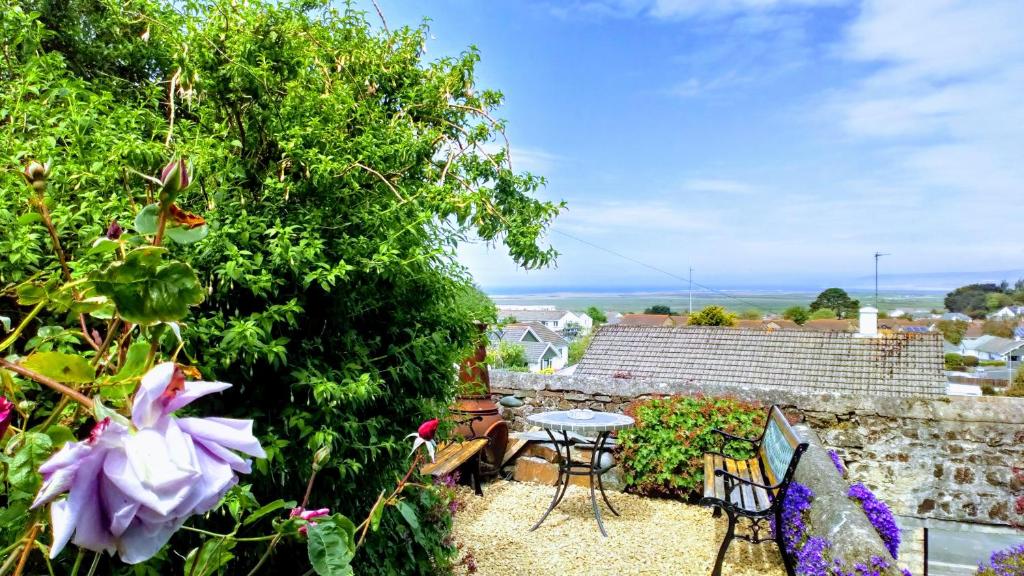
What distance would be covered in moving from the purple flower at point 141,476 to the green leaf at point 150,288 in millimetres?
101

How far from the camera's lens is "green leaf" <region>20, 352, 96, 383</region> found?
0.55 m

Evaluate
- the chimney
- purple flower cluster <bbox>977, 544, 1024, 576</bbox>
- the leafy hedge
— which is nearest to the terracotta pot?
the leafy hedge

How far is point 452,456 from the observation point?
4094 millimetres

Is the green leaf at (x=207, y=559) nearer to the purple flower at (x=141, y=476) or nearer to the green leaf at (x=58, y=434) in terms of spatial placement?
the green leaf at (x=58, y=434)

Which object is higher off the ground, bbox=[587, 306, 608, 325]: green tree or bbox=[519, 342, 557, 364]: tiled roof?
bbox=[587, 306, 608, 325]: green tree

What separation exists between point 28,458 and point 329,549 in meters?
0.38

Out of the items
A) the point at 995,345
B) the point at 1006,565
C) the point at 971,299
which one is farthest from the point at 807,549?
the point at 971,299

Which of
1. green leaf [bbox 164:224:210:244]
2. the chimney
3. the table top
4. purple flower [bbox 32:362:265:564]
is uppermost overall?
green leaf [bbox 164:224:210:244]

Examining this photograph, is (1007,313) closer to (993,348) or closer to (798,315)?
(993,348)

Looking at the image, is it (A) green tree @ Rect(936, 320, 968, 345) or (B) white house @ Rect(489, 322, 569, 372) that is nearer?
(B) white house @ Rect(489, 322, 569, 372)

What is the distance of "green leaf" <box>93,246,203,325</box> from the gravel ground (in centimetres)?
327

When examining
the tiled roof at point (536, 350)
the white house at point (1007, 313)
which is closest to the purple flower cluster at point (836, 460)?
the tiled roof at point (536, 350)

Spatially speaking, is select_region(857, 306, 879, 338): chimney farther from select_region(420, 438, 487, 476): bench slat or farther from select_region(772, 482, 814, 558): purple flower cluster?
select_region(420, 438, 487, 476): bench slat

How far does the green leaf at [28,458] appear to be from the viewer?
0.62 m
